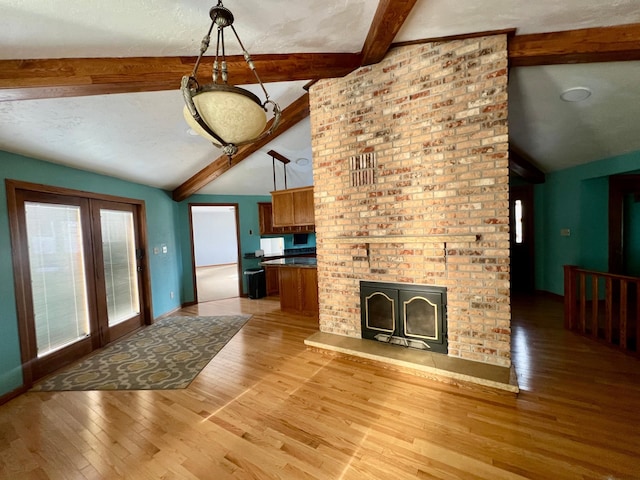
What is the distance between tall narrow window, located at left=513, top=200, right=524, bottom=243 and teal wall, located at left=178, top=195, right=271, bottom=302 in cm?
566

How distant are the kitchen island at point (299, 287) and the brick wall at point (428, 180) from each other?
4.70ft

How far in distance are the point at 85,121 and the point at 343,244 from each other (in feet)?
9.80

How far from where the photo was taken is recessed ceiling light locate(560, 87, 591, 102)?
276 cm

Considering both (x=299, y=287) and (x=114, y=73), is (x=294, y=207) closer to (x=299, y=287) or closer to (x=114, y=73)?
(x=299, y=287)

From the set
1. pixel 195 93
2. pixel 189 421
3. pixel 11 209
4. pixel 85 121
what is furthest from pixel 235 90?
pixel 11 209

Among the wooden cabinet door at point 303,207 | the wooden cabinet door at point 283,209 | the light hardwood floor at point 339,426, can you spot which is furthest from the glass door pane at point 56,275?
the wooden cabinet door at point 303,207

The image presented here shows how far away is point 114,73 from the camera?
1930 millimetres

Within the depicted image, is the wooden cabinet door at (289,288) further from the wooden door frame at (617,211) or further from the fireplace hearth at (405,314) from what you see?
the wooden door frame at (617,211)

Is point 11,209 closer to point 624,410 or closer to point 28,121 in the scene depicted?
point 28,121

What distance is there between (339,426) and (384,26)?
10.2ft

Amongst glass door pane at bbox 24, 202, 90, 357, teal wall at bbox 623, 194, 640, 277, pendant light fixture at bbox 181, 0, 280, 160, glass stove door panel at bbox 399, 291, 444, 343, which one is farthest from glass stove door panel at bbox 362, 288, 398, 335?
teal wall at bbox 623, 194, 640, 277

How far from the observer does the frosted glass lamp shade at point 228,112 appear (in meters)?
1.05

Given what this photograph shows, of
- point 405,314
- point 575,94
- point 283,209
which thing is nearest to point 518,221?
point 575,94

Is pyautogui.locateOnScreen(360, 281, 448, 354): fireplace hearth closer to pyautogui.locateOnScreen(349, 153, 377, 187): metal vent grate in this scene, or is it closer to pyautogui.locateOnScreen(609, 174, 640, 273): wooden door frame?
pyautogui.locateOnScreen(349, 153, 377, 187): metal vent grate
